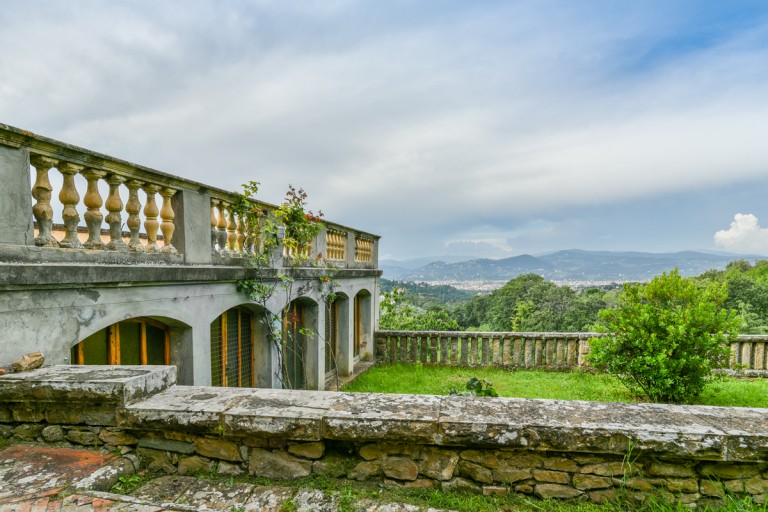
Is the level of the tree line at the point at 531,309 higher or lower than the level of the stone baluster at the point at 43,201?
lower

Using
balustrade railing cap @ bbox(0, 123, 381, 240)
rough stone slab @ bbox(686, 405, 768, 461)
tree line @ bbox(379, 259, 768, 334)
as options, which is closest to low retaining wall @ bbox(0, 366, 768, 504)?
rough stone slab @ bbox(686, 405, 768, 461)

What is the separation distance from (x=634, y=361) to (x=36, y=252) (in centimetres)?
813

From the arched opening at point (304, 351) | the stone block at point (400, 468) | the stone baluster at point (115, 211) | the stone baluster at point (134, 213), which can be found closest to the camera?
the stone block at point (400, 468)

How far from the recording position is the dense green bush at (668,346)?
21.9ft

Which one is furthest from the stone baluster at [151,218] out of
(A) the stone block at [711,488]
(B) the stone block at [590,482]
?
(A) the stone block at [711,488]

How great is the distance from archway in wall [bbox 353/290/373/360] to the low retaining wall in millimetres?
8339

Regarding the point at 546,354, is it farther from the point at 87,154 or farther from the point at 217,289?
the point at 87,154

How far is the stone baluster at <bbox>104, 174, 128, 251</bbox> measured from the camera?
3619mm

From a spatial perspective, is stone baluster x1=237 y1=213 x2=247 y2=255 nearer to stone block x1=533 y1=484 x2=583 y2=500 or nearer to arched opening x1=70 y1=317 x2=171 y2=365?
arched opening x1=70 y1=317 x2=171 y2=365

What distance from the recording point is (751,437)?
6.95 ft

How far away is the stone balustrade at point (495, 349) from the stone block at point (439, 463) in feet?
28.9

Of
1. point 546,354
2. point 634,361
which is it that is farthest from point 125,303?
point 546,354

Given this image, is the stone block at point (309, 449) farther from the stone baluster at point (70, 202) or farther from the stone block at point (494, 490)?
the stone baluster at point (70, 202)

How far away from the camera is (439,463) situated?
233cm
